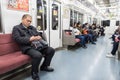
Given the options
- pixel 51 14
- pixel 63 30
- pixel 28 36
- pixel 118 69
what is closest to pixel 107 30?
pixel 63 30

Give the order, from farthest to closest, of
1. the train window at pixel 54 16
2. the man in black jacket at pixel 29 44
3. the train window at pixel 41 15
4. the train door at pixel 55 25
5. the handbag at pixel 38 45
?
the train window at pixel 54 16
the train door at pixel 55 25
the train window at pixel 41 15
the handbag at pixel 38 45
the man in black jacket at pixel 29 44

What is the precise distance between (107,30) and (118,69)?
46.3 feet

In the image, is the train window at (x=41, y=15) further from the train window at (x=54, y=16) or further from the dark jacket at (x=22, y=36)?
the dark jacket at (x=22, y=36)

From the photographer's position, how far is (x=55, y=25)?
5934 millimetres

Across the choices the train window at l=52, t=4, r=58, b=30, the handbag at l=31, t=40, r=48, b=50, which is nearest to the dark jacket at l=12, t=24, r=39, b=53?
the handbag at l=31, t=40, r=48, b=50

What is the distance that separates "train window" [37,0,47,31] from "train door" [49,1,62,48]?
51 cm

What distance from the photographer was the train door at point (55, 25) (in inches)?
221

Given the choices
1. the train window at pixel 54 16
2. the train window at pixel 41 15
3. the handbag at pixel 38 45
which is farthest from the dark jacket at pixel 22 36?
the train window at pixel 54 16

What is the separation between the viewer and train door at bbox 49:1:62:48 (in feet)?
18.4

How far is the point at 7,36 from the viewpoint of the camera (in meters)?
3.21

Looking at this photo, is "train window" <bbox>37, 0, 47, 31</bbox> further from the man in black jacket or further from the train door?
the man in black jacket

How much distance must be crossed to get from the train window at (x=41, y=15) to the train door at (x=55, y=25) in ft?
1.66

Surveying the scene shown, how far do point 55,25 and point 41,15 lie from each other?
1.16 meters

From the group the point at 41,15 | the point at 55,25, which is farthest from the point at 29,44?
the point at 55,25
